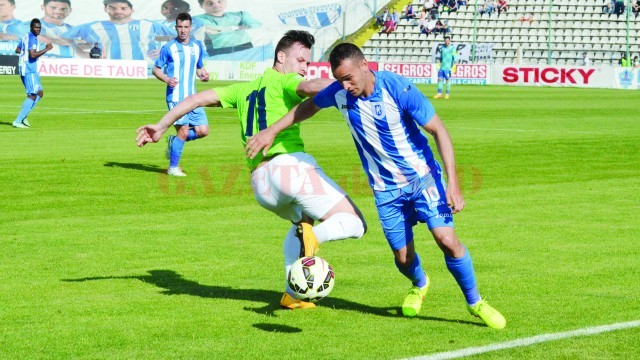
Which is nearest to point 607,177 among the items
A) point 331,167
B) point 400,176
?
point 331,167

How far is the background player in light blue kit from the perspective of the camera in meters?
16.1

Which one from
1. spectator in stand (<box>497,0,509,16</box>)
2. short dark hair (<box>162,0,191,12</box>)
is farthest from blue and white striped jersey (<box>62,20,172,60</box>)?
spectator in stand (<box>497,0,509,16</box>)

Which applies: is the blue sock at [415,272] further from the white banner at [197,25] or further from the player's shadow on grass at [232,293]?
the white banner at [197,25]

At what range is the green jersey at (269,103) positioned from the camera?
7.55m

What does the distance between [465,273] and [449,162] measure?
0.78 meters

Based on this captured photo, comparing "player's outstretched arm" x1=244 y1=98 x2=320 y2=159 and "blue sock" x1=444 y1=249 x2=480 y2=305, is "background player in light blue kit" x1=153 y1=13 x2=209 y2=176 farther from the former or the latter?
"blue sock" x1=444 y1=249 x2=480 y2=305

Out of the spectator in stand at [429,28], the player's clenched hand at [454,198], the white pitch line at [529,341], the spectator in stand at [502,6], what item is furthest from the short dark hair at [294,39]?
the spectator in stand at [502,6]

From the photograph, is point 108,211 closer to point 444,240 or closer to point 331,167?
point 331,167

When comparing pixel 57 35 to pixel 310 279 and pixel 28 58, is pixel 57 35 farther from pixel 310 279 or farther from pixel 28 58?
pixel 310 279

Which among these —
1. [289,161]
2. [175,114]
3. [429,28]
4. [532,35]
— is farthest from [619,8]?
[175,114]

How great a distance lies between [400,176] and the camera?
6805mm

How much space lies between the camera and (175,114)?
24.5 feet

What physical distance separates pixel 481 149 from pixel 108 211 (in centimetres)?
949

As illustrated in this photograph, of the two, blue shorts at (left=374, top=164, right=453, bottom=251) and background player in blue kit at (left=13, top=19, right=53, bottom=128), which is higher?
blue shorts at (left=374, top=164, right=453, bottom=251)
